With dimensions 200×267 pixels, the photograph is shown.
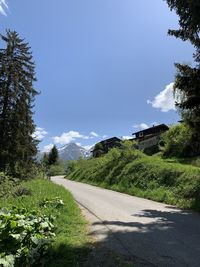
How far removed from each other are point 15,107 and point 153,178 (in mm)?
14793

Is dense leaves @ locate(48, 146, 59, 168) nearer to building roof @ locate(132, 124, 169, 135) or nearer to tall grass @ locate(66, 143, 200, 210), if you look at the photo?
building roof @ locate(132, 124, 169, 135)

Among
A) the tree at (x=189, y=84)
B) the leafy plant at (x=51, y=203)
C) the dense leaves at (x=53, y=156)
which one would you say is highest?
the dense leaves at (x=53, y=156)

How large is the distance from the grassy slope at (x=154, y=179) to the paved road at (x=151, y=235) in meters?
3.81

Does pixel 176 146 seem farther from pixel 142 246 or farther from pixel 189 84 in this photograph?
pixel 142 246

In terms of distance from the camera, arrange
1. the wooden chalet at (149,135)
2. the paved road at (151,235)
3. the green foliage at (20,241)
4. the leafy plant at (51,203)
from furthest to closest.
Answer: the wooden chalet at (149,135), the leafy plant at (51,203), the paved road at (151,235), the green foliage at (20,241)

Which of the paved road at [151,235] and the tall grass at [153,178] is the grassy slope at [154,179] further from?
the paved road at [151,235]

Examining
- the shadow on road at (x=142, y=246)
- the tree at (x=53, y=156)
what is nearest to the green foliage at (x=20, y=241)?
the shadow on road at (x=142, y=246)

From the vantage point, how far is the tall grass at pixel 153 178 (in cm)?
1888

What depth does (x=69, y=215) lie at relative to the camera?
1269 centimetres

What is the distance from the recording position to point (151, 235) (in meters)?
9.92

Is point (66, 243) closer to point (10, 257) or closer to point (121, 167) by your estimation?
point (10, 257)

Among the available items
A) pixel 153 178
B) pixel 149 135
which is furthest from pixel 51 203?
pixel 149 135

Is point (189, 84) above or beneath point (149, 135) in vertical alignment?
beneath

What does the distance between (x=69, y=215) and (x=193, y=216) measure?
486 centimetres
